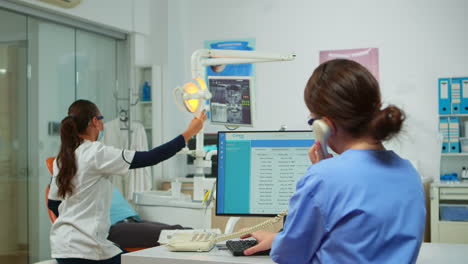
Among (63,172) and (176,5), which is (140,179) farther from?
(63,172)

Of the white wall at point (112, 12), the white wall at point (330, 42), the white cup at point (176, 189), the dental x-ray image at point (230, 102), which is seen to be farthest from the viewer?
the white wall at point (330, 42)

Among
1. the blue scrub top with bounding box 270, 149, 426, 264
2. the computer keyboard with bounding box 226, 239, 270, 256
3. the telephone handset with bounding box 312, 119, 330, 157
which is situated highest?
the telephone handset with bounding box 312, 119, 330, 157

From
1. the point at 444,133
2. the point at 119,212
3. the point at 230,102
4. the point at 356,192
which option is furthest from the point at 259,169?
the point at 444,133

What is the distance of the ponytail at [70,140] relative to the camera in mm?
2457

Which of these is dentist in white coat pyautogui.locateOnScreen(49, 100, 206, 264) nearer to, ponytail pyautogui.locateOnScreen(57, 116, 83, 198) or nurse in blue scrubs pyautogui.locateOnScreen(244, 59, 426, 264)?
ponytail pyautogui.locateOnScreen(57, 116, 83, 198)

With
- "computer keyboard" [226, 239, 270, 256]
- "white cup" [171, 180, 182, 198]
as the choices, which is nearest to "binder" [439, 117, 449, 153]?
"white cup" [171, 180, 182, 198]

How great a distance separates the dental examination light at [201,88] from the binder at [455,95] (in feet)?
8.55

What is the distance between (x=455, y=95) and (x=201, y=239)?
3.53 m

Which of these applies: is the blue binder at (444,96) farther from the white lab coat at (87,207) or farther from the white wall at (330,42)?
the white lab coat at (87,207)

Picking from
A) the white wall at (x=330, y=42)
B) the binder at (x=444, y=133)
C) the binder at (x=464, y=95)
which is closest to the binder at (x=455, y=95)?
the binder at (x=464, y=95)

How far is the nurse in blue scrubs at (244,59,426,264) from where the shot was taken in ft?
3.63

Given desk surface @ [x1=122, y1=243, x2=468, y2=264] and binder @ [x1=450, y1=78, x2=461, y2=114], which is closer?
desk surface @ [x1=122, y1=243, x2=468, y2=264]

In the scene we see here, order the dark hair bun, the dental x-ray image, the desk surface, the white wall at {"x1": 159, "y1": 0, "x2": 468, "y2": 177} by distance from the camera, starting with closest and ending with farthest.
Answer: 1. the dark hair bun
2. the desk surface
3. the dental x-ray image
4. the white wall at {"x1": 159, "y1": 0, "x2": 468, "y2": 177}

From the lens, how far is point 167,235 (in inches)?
80.9
